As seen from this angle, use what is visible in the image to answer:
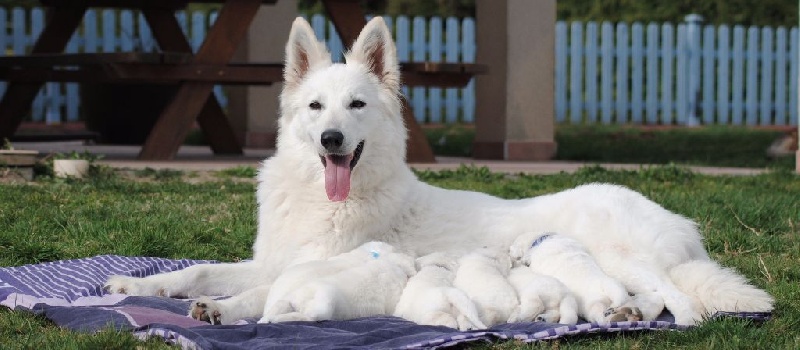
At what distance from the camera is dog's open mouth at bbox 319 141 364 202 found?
16.0 ft

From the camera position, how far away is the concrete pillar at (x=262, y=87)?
14961mm

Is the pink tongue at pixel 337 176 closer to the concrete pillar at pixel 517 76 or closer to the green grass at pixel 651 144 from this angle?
the concrete pillar at pixel 517 76

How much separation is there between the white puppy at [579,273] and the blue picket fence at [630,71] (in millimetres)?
14970

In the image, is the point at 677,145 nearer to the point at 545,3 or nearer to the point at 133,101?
the point at 545,3

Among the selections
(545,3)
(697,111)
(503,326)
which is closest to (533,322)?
(503,326)

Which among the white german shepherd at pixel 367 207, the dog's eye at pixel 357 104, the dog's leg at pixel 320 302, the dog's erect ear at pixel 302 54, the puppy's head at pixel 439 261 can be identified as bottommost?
the dog's leg at pixel 320 302

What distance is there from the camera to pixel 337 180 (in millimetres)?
4863

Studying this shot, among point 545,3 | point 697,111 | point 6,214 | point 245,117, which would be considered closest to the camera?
point 6,214

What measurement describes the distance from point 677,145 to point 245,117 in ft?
19.7

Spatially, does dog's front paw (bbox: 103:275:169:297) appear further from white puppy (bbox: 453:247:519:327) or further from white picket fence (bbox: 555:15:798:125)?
white picket fence (bbox: 555:15:798:125)

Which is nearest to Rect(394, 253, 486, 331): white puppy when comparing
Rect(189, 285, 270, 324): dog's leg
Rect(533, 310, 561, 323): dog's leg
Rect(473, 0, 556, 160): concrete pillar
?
Rect(533, 310, 561, 323): dog's leg

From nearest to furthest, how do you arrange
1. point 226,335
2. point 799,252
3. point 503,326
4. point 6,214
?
point 226,335 < point 503,326 < point 799,252 < point 6,214

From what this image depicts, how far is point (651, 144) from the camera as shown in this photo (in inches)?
641

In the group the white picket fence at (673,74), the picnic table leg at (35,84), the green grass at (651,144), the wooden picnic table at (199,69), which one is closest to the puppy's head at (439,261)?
the wooden picnic table at (199,69)
